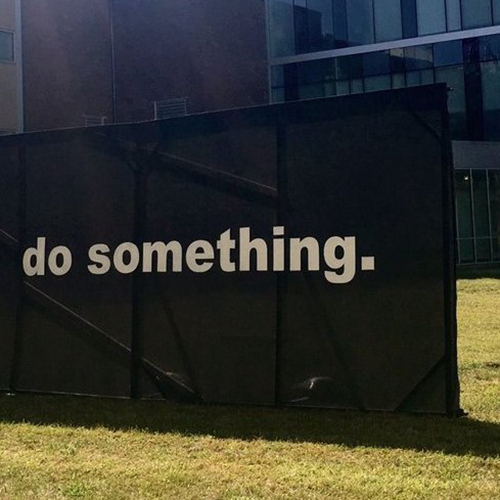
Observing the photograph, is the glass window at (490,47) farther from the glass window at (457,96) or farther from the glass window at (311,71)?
the glass window at (311,71)

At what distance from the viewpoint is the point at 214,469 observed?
15.4 ft

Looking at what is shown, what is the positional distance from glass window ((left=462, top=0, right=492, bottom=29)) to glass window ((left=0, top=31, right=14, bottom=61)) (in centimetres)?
1876

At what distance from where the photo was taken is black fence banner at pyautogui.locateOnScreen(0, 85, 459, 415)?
5.85 meters

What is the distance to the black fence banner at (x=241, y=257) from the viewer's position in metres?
5.85

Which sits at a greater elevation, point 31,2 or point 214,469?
point 31,2

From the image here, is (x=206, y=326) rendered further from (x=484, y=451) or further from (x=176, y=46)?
(x=176, y=46)

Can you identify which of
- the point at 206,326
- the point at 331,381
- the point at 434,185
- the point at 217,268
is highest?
the point at 434,185

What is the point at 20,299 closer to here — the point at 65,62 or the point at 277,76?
the point at 65,62

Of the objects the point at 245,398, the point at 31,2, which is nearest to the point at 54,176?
the point at 245,398

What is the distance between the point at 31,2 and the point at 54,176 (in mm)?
24168

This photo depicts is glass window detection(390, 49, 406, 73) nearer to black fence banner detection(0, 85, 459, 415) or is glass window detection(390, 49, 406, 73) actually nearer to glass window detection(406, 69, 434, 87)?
glass window detection(406, 69, 434, 87)

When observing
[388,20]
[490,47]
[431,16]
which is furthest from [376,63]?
[490,47]

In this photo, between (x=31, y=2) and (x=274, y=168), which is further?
(x=31, y=2)

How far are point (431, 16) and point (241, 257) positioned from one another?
28.2 meters
